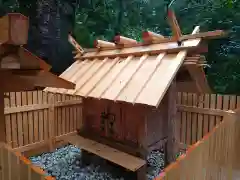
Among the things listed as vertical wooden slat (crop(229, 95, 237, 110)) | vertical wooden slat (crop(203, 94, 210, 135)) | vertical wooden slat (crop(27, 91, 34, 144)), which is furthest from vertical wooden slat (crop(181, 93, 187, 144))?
vertical wooden slat (crop(27, 91, 34, 144))

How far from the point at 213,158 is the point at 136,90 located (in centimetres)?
155

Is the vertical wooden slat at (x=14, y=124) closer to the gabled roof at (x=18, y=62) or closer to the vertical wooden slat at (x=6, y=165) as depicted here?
the gabled roof at (x=18, y=62)

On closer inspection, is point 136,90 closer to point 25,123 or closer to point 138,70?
point 138,70

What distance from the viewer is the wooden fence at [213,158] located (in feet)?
6.47

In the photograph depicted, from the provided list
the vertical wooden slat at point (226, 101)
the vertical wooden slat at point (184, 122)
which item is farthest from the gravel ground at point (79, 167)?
the vertical wooden slat at point (226, 101)

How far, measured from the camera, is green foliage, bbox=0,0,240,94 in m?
8.06

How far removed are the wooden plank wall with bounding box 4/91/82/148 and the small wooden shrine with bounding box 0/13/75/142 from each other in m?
2.64

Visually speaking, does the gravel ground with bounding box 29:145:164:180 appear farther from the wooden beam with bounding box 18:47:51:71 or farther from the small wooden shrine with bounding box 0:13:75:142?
the wooden beam with bounding box 18:47:51:71

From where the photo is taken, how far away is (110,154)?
4383 millimetres

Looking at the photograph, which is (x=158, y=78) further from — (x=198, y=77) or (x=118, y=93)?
(x=198, y=77)

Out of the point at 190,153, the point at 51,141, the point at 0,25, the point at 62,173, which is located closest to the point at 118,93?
the point at 190,153

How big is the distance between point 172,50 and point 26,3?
24.3 feet

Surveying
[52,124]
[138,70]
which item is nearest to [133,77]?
[138,70]

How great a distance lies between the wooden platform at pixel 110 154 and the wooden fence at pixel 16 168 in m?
2.18
